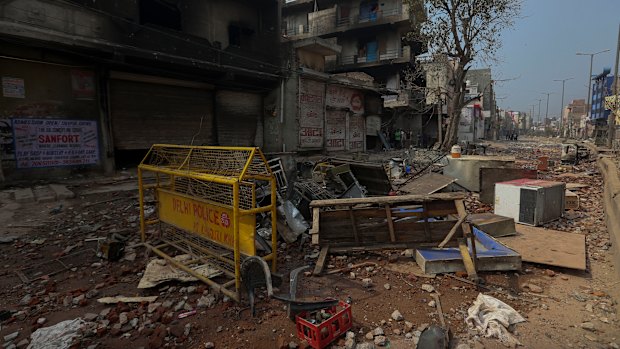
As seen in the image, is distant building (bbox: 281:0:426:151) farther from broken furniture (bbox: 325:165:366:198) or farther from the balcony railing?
broken furniture (bbox: 325:165:366:198)

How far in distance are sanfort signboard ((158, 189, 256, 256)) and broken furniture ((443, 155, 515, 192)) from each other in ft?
24.6

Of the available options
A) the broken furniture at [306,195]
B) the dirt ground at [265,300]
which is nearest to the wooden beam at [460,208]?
the dirt ground at [265,300]

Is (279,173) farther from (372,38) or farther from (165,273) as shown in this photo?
(372,38)

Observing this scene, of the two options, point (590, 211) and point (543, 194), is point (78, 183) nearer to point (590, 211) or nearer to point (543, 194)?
point (543, 194)

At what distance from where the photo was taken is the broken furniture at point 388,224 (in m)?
4.22

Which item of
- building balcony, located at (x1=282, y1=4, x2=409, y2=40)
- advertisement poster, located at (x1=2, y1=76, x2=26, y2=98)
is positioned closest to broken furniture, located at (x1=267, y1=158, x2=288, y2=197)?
advertisement poster, located at (x1=2, y1=76, x2=26, y2=98)

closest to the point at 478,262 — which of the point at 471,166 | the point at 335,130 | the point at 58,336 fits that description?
the point at 58,336

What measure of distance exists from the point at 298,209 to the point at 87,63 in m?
7.94

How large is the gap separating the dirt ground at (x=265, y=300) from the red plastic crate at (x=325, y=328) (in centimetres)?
10

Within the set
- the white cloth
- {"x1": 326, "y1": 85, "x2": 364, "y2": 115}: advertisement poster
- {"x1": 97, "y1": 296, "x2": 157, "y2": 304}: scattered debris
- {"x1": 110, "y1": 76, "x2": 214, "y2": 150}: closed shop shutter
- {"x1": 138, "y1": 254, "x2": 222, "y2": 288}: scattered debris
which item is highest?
{"x1": 326, "y1": 85, "x2": 364, "y2": 115}: advertisement poster

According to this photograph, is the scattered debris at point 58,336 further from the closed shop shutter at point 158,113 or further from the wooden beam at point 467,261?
the closed shop shutter at point 158,113

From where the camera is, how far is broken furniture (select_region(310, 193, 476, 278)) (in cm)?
422

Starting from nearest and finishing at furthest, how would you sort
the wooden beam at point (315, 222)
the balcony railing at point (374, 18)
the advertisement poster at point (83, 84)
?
the wooden beam at point (315, 222), the advertisement poster at point (83, 84), the balcony railing at point (374, 18)

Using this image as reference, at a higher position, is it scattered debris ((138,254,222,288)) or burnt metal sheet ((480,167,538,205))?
burnt metal sheet ((480,167,538,205))
